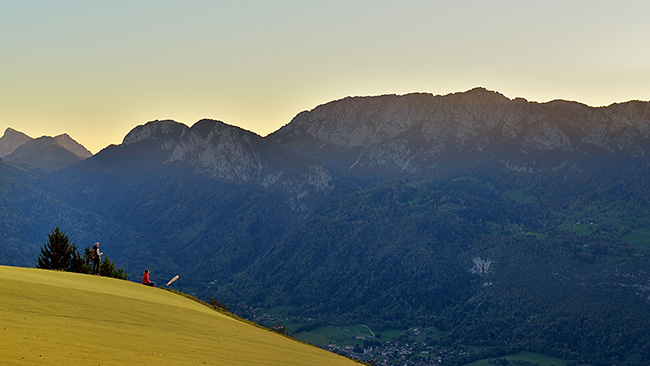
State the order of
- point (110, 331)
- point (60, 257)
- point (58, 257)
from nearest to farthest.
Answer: point (110, 331)
point (58, 257)
point (60, 257)

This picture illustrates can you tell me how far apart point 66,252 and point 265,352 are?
44.4m

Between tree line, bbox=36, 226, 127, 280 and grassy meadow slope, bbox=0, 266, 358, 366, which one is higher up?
tree line, bbox=36, 226, 127, 280

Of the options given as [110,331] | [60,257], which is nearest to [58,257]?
[60,257]

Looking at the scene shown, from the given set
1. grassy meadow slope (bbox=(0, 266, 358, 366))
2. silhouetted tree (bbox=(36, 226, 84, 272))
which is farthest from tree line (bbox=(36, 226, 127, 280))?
grassy meadow slope (bbox=(0, 266, 358, 366))

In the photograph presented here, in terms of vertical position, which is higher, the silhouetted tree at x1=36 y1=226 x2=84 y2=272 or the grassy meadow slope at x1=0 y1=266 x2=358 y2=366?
the silhouetted tree at x1=36 y1=226 x2=84 y2=272

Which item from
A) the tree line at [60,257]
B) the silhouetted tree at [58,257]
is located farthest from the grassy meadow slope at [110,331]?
the silhouetted tree at [58,257]

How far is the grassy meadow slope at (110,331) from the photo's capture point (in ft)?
80.7

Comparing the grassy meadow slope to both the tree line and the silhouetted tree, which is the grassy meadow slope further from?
the silhouetted tree

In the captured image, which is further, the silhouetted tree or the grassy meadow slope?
the silhouetted tree

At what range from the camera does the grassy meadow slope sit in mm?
24611

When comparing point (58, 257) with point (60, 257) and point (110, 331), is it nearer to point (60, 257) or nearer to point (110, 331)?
point (60, 257)

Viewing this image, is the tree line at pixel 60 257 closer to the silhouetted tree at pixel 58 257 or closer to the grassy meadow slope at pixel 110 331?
the silhouetted tree at pixel 58 257

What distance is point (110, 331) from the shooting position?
1198 inches

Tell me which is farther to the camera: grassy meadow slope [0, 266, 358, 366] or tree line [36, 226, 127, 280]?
tree line [36, 226, 127, 280]
